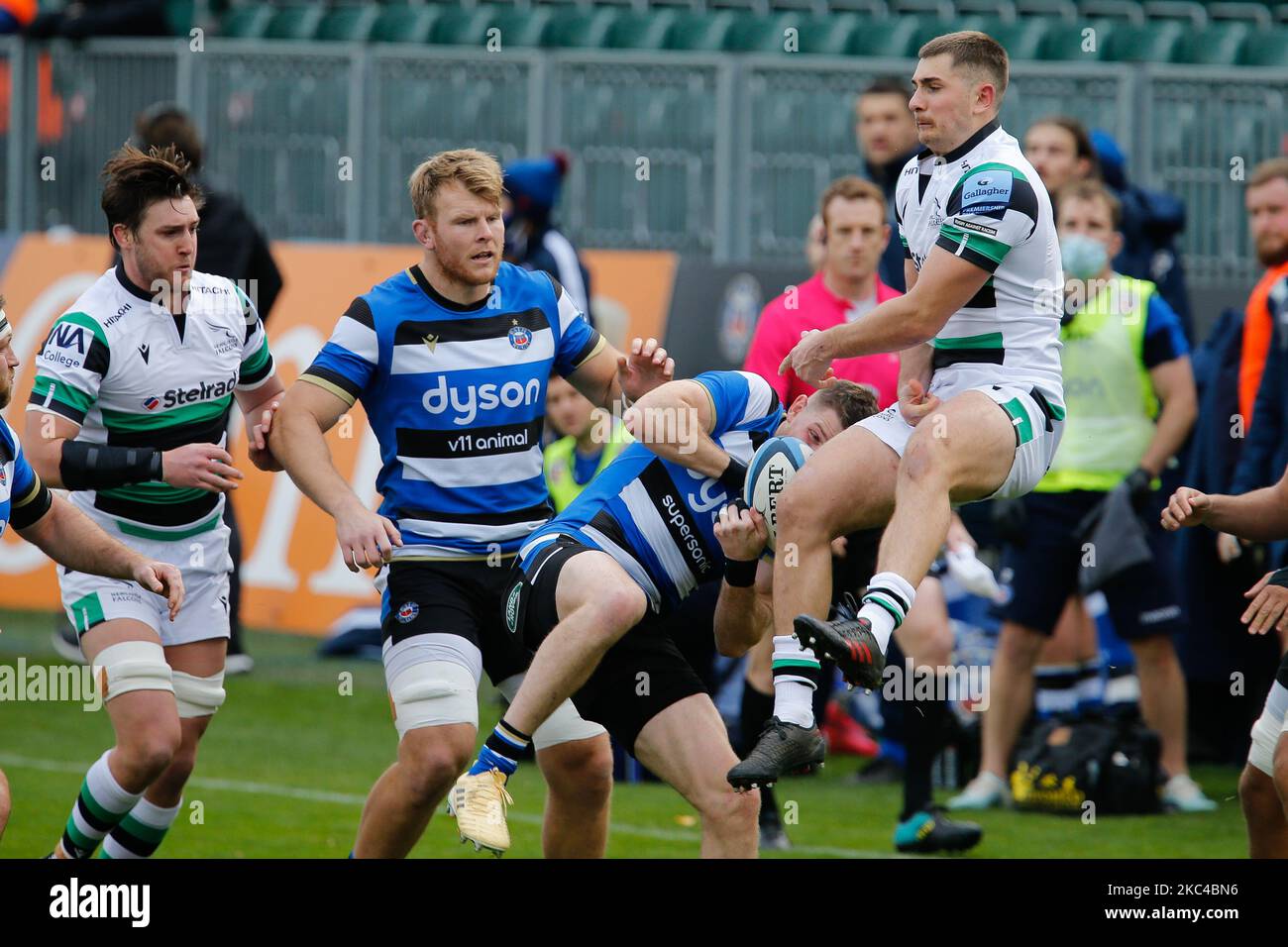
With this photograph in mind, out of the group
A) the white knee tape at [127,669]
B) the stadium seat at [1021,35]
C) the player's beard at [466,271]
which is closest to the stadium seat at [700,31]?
the stadium seat at [1021,35]

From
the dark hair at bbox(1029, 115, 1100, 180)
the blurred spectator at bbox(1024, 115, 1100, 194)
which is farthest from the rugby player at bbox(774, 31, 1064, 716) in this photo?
the dark hair at bbox(1029, 115, 1100, 180)

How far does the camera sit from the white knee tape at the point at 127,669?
21.1 ft

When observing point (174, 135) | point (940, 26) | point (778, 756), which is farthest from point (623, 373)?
point (940, 26)

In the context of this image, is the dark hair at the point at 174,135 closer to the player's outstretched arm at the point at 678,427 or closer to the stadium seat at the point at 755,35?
the player's outstretched arm at the point at 678,427

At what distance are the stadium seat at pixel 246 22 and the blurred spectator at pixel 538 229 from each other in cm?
629

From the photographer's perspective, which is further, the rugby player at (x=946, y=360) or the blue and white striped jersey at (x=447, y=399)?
the blue and white striped jersey at (x=447, y=399)

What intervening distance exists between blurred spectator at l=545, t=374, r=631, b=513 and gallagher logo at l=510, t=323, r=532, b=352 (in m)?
2.86

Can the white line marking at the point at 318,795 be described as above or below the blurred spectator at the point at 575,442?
below

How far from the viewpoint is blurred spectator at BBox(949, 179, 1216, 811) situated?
9016mm

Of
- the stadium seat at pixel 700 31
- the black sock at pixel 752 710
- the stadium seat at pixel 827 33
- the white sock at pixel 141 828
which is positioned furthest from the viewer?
the stadium seat at pixel 700 31

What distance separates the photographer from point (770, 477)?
6.02 meters

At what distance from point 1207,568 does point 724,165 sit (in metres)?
4.51

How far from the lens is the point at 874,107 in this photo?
31.3 ft
